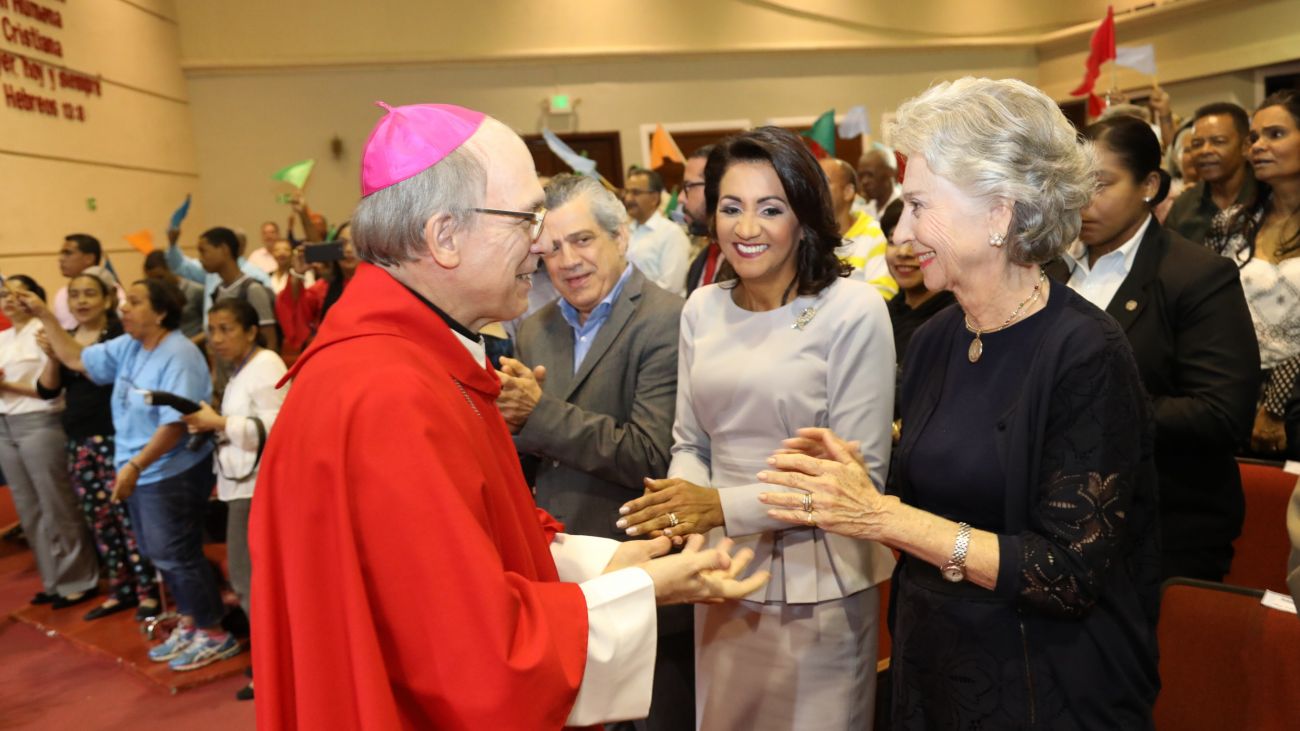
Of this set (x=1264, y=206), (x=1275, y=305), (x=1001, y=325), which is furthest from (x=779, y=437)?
(x=1264, y=206)

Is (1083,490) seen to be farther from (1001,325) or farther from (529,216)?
(529,216)

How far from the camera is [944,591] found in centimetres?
170

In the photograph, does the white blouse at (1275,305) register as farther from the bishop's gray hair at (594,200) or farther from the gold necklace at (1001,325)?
the bishop's gray hair at (594,200)

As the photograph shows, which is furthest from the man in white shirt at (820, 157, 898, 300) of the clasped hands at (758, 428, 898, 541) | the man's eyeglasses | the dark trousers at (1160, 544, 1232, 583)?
the man's eyeglasses

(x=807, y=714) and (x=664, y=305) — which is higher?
(x=664, y=305)

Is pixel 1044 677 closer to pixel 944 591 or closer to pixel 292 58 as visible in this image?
pixel 944 591

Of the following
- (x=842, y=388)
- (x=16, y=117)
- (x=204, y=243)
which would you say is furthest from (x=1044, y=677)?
(x=16, y=117)

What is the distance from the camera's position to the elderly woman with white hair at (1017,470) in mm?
1534

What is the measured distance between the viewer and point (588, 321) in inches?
108

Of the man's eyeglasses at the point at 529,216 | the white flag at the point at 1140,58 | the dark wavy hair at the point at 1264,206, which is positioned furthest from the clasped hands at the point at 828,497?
the white flag at the point at 1140,58

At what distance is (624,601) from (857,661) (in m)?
0.96

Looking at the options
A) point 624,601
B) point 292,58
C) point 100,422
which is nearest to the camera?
point 624,601

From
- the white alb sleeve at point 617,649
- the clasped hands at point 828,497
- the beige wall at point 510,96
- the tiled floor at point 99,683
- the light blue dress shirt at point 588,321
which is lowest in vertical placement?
the tiled floor at point 99,683

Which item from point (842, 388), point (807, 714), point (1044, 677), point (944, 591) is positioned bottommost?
point (807, 714)
